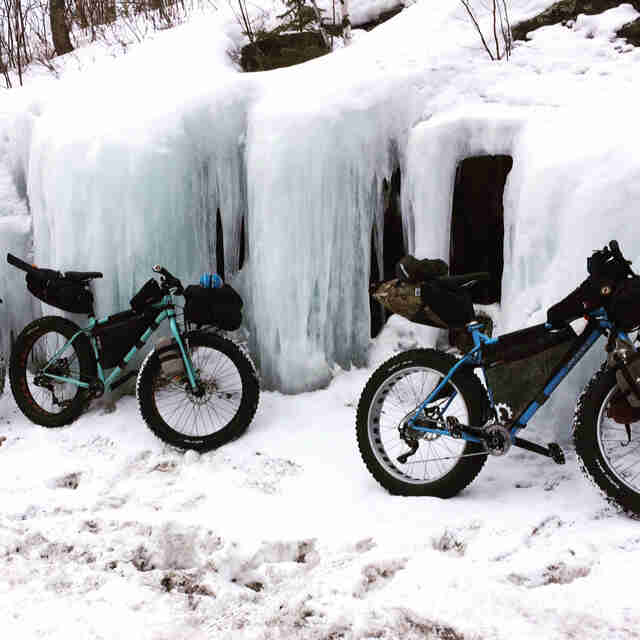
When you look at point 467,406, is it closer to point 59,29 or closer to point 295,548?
point 295,548

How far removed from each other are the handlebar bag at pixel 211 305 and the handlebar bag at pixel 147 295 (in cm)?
27

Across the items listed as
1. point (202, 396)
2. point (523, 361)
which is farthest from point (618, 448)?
point (202, 396)

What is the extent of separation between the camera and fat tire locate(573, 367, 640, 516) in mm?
2596

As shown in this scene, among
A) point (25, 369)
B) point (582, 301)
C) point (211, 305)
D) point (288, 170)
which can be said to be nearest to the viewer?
point (582, 301)

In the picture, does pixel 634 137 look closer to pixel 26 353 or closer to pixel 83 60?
pixel 26 353

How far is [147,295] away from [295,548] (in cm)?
188

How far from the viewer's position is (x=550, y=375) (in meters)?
2.83

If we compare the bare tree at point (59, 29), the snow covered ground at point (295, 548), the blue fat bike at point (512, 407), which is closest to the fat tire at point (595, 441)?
the blue fat bike at point (512, 407)

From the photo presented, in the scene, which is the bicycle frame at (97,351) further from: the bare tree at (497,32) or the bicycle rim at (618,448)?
the bare tree at (497,32)

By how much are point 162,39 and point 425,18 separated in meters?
2.17

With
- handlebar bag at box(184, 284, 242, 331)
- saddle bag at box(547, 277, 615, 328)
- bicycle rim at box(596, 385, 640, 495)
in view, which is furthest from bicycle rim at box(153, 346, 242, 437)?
bicycle rim at box(596, 385, 640, 495)

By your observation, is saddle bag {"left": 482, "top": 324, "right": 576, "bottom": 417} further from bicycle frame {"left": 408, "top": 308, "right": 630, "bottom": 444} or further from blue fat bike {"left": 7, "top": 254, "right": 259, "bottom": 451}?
blue fat bike {"left": 7, "top": 254, "right": 259, "bottom": 451}

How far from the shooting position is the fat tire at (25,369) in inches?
164

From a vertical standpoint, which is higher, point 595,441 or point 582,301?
point 582,301
